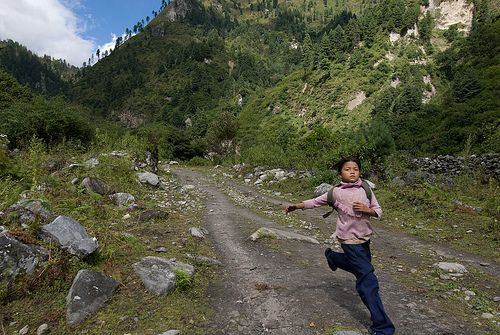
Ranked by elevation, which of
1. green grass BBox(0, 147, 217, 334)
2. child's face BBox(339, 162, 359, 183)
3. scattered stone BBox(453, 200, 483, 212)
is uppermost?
child's face BBox(339, 162, 359, 183)

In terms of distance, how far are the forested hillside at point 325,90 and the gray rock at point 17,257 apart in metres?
9.75

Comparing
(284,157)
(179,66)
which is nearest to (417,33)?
(284,157)

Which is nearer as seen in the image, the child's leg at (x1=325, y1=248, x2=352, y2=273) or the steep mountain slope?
the child's leg at (x1=325, y1=248, x2=352, y2=273)

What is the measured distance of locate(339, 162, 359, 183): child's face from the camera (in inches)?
114

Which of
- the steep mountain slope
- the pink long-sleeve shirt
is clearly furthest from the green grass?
the steep mountain slope

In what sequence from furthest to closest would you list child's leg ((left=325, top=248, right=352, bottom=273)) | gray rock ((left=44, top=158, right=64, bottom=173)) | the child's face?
gray rock ((left=44, top=158, right=64, bottom=173)), child's leg ((left=325, top=248, right=352, bottom=273)), the child's face

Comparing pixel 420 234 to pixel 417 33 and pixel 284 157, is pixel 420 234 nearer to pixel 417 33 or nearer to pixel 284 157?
pixel 284 157

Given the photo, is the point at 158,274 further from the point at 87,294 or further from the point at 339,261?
the point at 339,261

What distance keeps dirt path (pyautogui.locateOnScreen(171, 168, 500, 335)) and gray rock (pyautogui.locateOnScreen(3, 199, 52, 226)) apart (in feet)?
8.99

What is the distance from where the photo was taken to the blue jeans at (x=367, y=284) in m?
2.43

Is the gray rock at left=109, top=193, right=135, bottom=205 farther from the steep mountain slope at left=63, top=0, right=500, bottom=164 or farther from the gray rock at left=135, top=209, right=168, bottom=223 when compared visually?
the steep mountain slope at left=63, top=0, right=500, bottom=164

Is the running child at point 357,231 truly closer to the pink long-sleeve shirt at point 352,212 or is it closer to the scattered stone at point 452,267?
the pink long-sleeve shirt at point 352,212

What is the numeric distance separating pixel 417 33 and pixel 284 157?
233 feet

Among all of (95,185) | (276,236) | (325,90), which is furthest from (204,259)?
(325,90)
